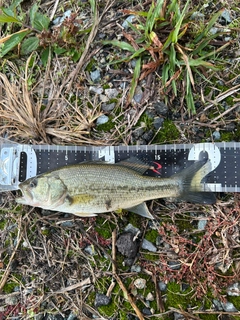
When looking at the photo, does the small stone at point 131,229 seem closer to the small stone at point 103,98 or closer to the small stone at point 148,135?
the small stone at point 148,135

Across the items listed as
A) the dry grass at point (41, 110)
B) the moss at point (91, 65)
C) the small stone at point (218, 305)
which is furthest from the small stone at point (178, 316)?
the moss at point (91, 65)

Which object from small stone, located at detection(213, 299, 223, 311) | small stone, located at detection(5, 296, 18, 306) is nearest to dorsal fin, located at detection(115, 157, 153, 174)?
small stone, located at detection(213, 299, 223, 311)

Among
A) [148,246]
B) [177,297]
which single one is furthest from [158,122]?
[177,297]

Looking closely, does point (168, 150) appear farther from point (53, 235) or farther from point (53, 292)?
point (53, 292)

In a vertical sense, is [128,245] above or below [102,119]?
below

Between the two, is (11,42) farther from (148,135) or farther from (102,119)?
(148,135)

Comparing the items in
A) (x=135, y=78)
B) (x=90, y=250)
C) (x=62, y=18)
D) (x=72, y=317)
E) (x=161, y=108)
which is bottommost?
(x=72, y=317)

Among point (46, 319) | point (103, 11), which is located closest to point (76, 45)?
point (103, 11)
